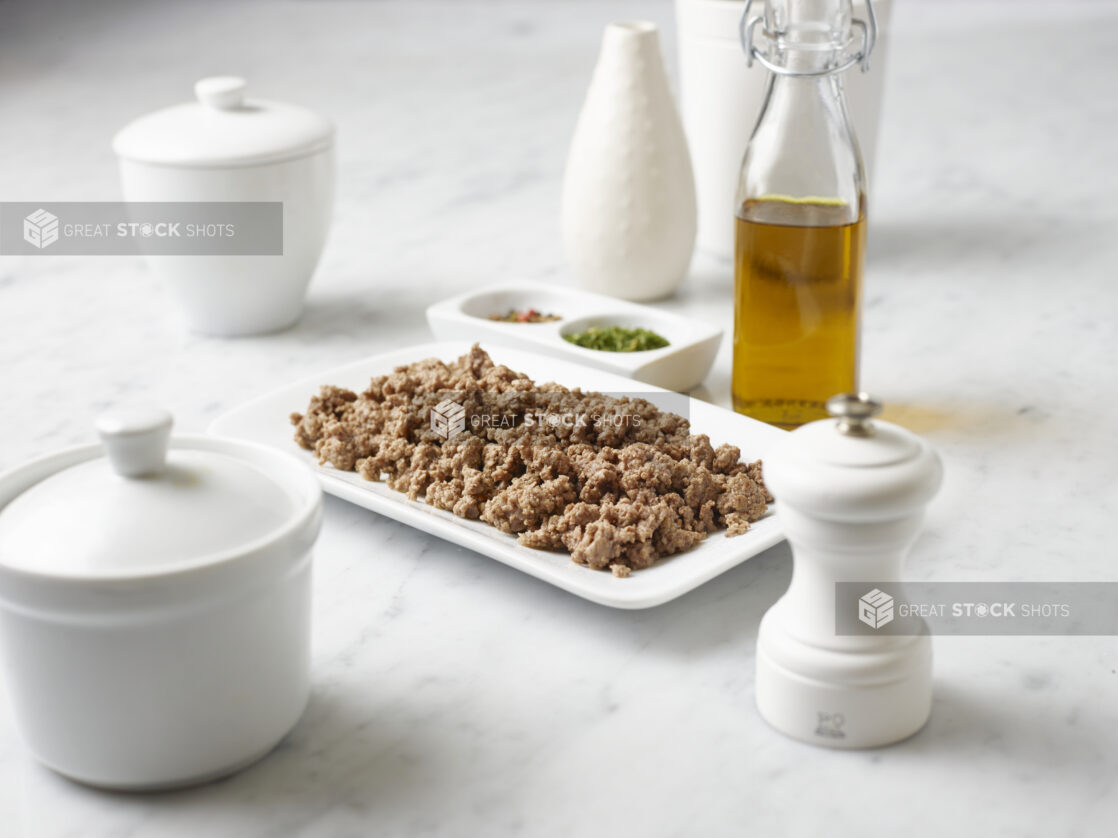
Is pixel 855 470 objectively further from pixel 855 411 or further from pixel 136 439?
pixel 136 439

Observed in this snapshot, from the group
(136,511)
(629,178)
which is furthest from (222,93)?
(136,511)

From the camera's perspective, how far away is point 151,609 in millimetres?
643

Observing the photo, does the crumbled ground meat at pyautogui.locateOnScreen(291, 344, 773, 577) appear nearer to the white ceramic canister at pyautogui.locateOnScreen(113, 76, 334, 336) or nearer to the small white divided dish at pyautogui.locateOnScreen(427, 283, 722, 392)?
the small white divided dish at pyautogui.locateOnScreen(427, 283, 722, 392)

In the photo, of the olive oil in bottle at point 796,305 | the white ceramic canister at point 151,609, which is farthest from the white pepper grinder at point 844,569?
the olive oil in bottle at point 796,305

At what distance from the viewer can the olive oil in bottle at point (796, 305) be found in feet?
3.76

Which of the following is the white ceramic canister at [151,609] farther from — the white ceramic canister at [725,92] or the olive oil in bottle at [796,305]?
the white ceramic canister at [725,92]

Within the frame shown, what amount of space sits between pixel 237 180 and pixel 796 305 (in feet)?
2.04

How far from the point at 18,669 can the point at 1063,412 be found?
1.01m

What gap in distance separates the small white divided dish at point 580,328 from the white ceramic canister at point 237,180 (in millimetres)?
194

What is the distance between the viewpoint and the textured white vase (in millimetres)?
1450

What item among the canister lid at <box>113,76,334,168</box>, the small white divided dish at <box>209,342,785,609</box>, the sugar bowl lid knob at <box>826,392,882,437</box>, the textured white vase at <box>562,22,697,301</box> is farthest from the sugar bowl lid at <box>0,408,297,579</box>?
the textured white vase at <box>562,22,697,301</box>

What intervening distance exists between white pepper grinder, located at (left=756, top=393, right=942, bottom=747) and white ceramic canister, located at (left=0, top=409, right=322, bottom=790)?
28 cm

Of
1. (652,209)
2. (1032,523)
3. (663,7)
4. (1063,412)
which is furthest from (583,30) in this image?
(1032,523)

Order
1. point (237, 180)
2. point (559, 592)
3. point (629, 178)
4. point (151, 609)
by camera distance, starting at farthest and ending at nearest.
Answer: point (629, 178) → point (237, 180) → point (559, 592) → point (151, 609)
